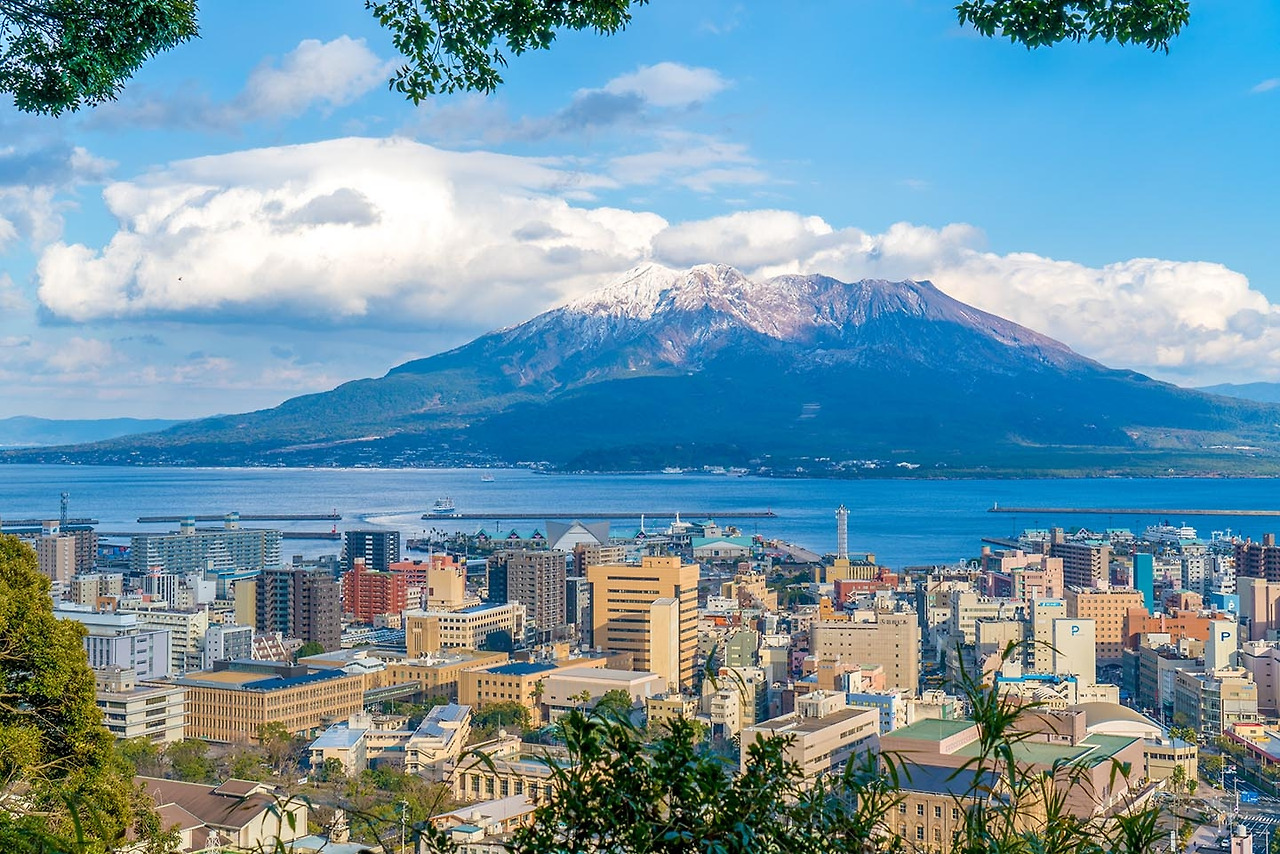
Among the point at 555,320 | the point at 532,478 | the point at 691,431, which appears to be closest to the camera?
the point at 532,478

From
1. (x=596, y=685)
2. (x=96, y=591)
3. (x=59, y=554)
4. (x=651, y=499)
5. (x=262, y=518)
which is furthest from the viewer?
(x=651, y=499)

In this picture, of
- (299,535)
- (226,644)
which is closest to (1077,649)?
(226,644)

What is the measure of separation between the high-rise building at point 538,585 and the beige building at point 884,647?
17.0 feet

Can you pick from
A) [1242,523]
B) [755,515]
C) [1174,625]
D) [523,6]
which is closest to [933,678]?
[1174,625]

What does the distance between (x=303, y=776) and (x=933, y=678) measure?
20.7 feet

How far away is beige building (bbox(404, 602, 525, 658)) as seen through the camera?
14.3 m

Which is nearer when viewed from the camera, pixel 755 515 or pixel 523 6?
pixel 523 6

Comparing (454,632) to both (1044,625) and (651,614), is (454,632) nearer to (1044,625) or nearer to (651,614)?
(651,614)

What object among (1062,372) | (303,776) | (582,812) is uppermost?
(1062,372)

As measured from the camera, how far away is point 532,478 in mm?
57656

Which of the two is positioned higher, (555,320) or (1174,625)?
(555,320)

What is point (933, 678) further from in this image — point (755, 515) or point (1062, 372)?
point (1062, 372)

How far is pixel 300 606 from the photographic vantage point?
1633 cm

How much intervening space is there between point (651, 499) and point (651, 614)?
103 feet
